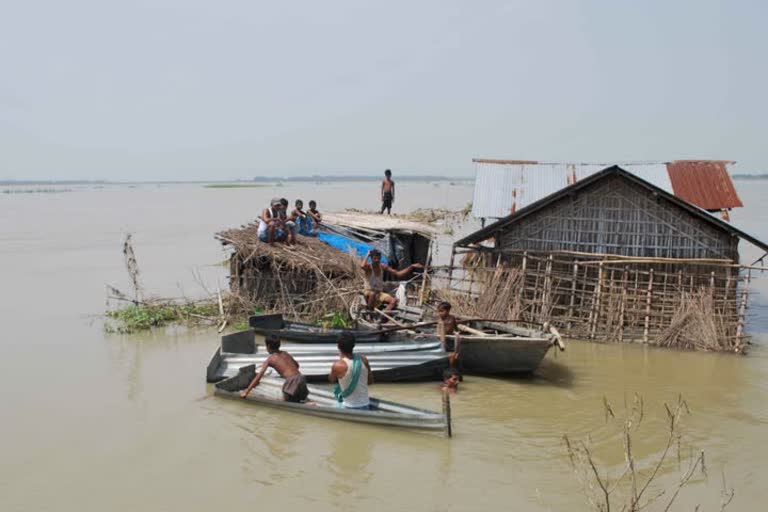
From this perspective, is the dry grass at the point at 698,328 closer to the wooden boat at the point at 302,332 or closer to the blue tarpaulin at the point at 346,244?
the wooden boat at the point at 302,332

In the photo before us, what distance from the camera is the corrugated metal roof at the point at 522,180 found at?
44.6 ft

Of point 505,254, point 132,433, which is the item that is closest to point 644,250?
point 505,254

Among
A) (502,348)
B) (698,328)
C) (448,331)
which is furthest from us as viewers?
(698,328)

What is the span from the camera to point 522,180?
1409 centimetres

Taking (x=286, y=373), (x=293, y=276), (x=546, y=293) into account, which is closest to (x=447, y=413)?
(x=286, y=373)

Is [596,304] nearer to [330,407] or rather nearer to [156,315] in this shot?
[330,407]

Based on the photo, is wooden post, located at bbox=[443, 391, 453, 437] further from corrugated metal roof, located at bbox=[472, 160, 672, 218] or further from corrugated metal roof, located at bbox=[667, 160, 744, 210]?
corrugated metal roof, located at bbox=[667, 160, 744, 210]

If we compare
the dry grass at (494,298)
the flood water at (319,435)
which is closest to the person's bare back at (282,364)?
the flood water at (319,435)

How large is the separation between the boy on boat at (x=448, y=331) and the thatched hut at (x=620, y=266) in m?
2.71

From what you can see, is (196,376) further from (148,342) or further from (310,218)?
(310,218)

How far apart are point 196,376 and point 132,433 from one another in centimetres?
216

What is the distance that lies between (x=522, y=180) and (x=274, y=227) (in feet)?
16.9

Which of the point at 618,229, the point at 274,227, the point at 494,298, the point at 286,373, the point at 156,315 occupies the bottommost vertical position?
the point at 156,315

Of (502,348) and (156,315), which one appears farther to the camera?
(156,315)
